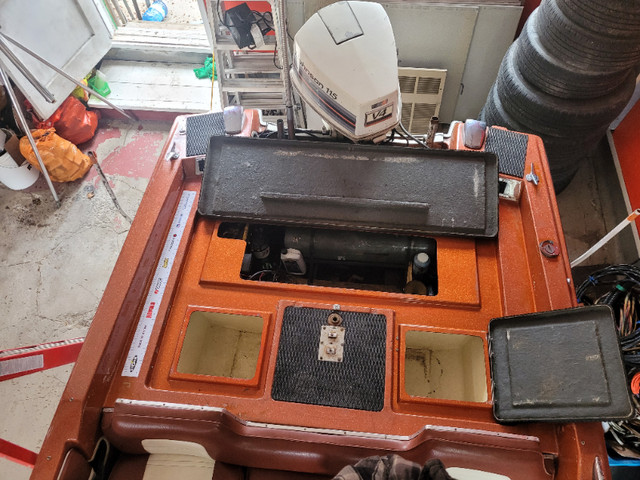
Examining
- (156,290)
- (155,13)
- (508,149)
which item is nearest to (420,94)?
(508,149)

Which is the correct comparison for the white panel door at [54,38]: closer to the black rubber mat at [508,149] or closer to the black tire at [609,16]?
the black rubber mat at [508,149]

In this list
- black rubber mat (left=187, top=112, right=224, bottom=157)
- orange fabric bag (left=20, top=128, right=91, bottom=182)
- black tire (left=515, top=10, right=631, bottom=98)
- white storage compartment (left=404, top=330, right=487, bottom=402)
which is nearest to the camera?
white storage compartment (left=404, top=330, right=487, bottom=402)

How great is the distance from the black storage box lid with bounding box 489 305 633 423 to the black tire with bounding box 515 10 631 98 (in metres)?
1.53

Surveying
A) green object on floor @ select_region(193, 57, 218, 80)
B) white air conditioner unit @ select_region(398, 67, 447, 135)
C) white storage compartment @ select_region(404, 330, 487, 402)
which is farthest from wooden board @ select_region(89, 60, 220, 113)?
white storage compartment @ select_region(404, 330, 487, 402)

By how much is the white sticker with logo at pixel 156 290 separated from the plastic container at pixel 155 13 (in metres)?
2.89

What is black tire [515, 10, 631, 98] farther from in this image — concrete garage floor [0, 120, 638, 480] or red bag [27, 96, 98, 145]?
red bag [27, 96, 98, 145]

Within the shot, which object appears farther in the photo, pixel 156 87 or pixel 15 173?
pixel 156 87

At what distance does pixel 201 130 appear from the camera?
210 cm

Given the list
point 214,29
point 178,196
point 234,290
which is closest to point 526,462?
point 234,290

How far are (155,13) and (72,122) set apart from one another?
1.34 meters

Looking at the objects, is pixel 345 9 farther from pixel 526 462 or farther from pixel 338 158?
pixel 526 462

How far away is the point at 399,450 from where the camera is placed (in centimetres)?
136

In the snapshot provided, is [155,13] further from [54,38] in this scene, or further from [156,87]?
[54,38]

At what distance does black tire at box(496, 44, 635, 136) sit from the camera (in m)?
2.51
